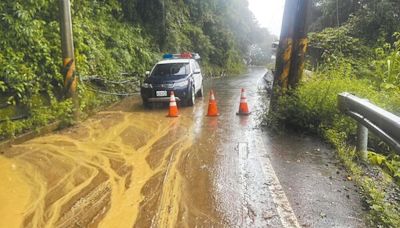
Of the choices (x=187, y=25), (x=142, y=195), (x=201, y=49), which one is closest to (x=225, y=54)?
(x=201, y=49)

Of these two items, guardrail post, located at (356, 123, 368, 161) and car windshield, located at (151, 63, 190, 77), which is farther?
car windshield, located at (151, 63, 190, 77)

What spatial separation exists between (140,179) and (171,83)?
Result: 25.6ft

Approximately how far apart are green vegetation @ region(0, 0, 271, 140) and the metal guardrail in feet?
22.0

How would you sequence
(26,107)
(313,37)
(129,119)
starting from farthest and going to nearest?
(313,37)
(129,119)
(26,107)

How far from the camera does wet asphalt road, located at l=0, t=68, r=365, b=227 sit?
4.35 m

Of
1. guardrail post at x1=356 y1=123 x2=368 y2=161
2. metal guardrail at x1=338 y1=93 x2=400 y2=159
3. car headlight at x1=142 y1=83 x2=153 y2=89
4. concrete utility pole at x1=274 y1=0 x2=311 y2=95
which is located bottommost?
car headlight at x1=142 y1=83 x2=153 y2=89

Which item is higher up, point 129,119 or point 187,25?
point 187,25

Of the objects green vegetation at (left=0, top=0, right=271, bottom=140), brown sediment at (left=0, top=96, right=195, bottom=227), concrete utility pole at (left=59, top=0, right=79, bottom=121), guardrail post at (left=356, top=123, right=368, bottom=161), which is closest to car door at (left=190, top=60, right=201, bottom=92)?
green vegetation at (left=0, top=0, right=271, bottom=140)

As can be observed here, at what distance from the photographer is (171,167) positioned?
6.23 meters

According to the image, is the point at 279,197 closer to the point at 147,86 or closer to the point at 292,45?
the point at 292,45

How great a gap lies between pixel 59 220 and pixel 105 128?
5439 mm

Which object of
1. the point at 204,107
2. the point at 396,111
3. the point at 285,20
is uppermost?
the point at 285,20

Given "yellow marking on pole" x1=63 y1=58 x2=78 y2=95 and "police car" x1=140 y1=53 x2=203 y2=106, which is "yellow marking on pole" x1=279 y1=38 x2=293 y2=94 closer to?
"police car" x1=140 y1=53 x2=203 y2=106

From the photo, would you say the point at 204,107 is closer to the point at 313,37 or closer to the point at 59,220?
the point at 313,37
